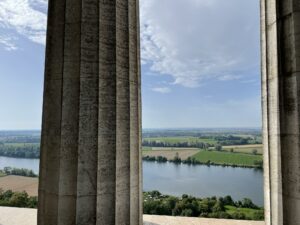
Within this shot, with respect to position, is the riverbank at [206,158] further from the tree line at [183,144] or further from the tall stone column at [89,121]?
the tall stone column at [89,121]

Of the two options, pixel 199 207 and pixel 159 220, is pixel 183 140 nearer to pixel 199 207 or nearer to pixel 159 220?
pixel 199 207

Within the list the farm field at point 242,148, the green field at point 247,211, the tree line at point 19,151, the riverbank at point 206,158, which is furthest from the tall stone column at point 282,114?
the tree line at point 19,151

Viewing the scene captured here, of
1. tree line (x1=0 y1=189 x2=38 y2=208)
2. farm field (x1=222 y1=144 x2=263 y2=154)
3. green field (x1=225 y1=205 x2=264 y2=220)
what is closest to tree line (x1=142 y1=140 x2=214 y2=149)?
farm field (x1=222 y1=144 x2=263 y2=154)

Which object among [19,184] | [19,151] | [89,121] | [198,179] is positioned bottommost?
[198,179]

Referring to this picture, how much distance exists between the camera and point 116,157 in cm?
747

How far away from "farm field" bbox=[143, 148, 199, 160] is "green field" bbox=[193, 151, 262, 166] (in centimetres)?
52

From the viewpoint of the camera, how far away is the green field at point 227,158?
16.8 m

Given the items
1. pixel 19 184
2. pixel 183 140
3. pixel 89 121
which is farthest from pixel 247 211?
pixel 19 184

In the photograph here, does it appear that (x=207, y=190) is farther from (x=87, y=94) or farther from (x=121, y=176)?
(x=87, y=94)

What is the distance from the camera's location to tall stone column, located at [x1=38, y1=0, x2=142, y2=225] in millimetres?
7227

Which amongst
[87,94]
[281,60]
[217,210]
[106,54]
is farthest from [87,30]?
[217,210]

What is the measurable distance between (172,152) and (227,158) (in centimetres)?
406

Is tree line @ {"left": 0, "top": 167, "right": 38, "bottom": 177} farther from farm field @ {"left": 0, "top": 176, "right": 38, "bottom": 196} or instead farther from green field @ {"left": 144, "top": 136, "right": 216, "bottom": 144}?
green field @ {"left": 144, "top": 136, "right": 216, "bottom": 144}

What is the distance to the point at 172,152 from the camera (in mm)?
19953
